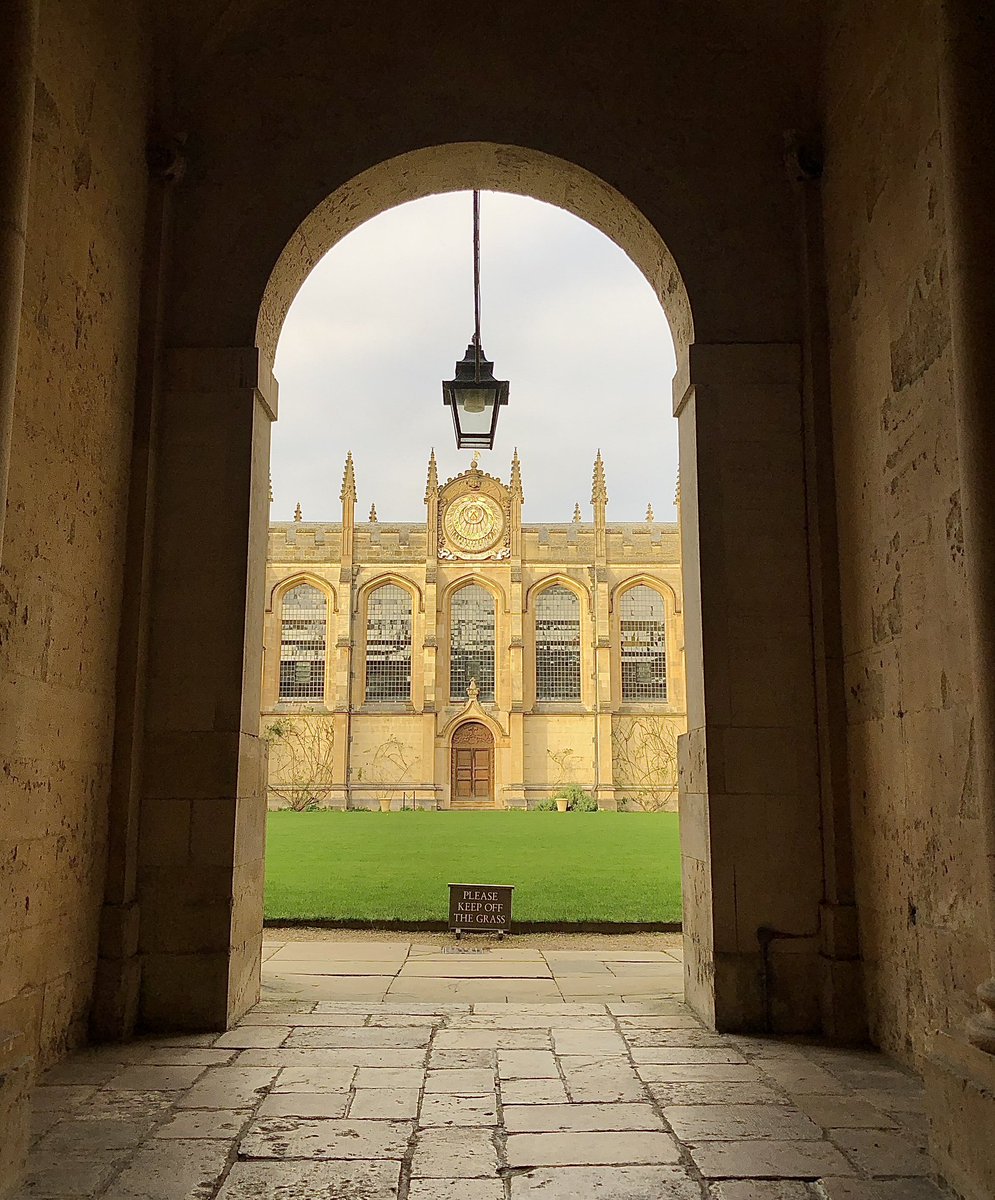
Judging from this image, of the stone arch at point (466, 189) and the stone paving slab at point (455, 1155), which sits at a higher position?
the stone arch at point (466, 189)

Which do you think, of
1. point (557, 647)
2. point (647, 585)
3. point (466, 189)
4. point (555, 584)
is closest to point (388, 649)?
point (557, 647)

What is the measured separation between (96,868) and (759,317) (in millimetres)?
3738

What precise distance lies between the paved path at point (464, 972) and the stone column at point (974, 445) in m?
2.70

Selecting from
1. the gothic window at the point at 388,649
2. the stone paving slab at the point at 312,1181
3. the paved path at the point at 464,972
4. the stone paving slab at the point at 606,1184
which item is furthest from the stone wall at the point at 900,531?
the gothic window at the point at 388,649

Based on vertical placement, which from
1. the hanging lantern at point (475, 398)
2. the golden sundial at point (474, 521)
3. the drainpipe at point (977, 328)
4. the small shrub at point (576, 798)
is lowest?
the small shrub at point (576, 798)

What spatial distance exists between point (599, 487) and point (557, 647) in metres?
5.78

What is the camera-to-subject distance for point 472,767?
33969 millimetres

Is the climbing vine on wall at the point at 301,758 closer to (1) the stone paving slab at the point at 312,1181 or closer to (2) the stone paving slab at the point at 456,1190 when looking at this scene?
(1) the stone paving slab at the point at 312,1181

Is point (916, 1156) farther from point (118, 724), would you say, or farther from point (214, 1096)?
point (118, 724)

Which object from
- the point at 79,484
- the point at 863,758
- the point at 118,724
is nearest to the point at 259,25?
the point at 79,484

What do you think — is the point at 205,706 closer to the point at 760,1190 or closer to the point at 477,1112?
the point at 477,1112

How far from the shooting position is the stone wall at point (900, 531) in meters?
3.30

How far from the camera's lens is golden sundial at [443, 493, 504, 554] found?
116 ft

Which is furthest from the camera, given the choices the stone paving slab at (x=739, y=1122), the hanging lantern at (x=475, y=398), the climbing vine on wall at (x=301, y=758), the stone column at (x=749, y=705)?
the climbing vine on wall at (x=301, y=758)
